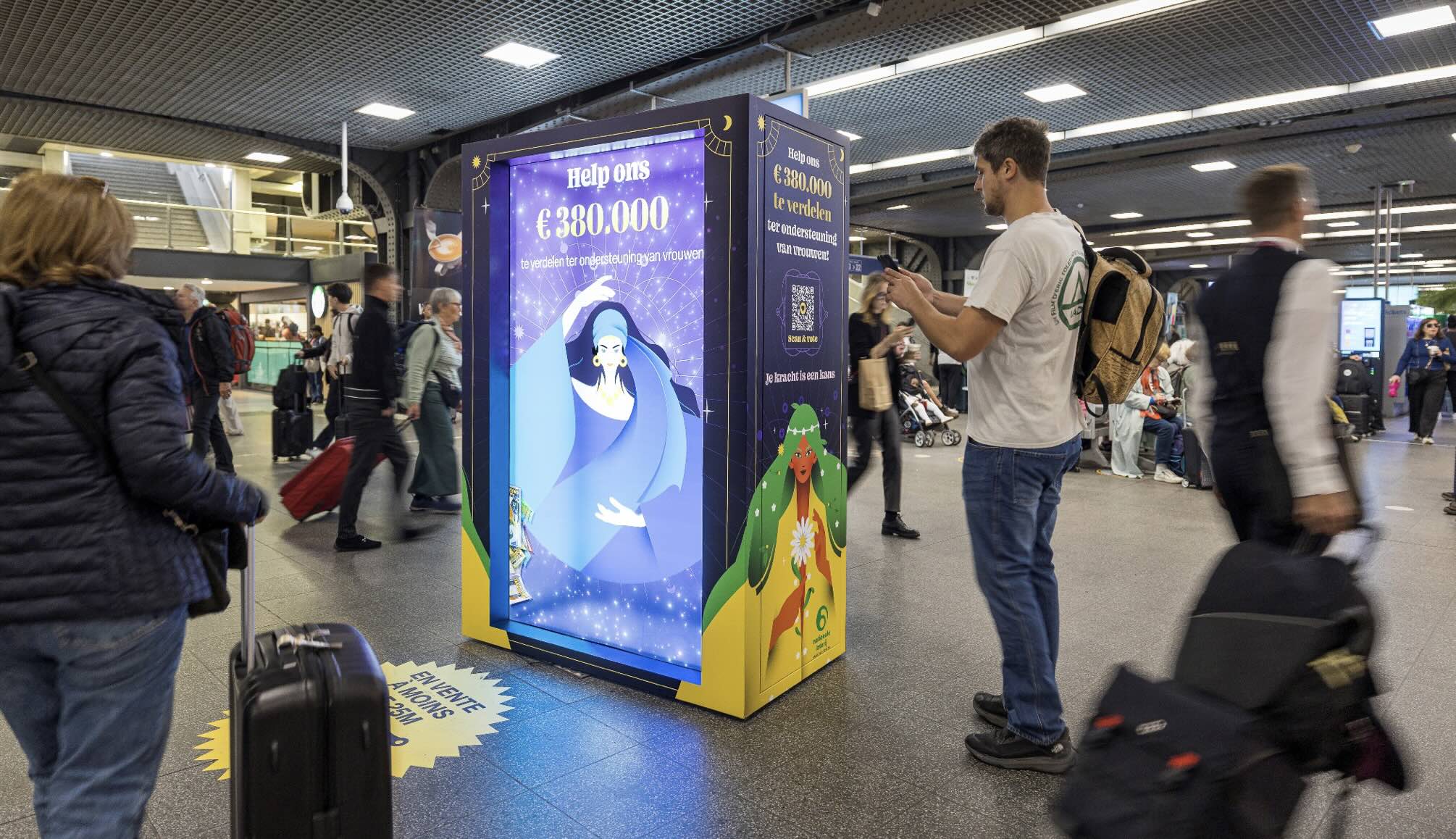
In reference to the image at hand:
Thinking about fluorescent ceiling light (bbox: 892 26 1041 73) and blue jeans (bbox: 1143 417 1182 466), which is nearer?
fluorescent ceiling light (bbox: 892 26 1041 73)

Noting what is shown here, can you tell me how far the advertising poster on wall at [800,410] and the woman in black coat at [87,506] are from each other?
160 cm

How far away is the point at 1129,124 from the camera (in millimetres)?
9477

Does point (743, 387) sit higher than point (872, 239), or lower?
lower

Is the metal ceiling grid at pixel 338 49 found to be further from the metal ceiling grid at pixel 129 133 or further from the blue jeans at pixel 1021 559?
the blue jeans at pixel 1021 559

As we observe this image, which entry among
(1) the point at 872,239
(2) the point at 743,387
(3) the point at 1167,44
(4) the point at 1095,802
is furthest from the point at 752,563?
(1) the point at 872,239

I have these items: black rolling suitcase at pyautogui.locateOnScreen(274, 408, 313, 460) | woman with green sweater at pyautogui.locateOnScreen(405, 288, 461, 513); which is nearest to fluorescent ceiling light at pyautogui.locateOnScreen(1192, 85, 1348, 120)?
woman with green sweater at pyautogui.locateOnScreen(405, 288, 461, 513)

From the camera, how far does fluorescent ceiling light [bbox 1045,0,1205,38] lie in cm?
610

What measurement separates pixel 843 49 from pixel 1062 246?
17.5 feet

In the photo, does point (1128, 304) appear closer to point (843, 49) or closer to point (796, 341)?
point (796, 341)

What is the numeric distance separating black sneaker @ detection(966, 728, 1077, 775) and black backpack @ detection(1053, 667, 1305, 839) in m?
1.03

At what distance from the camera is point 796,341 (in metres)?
2.90

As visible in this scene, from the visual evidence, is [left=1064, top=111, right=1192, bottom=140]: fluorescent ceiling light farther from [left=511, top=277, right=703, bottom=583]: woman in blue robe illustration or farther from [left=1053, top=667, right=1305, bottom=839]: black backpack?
[left=1053, top=667, right=1305, bottom=839]: black backpack

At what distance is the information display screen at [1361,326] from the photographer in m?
12.3

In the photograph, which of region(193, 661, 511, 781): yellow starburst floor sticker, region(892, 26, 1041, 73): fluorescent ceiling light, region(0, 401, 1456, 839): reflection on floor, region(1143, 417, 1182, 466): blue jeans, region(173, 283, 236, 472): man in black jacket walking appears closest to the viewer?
region(0, 401, 1456, 839): reflection on floor
